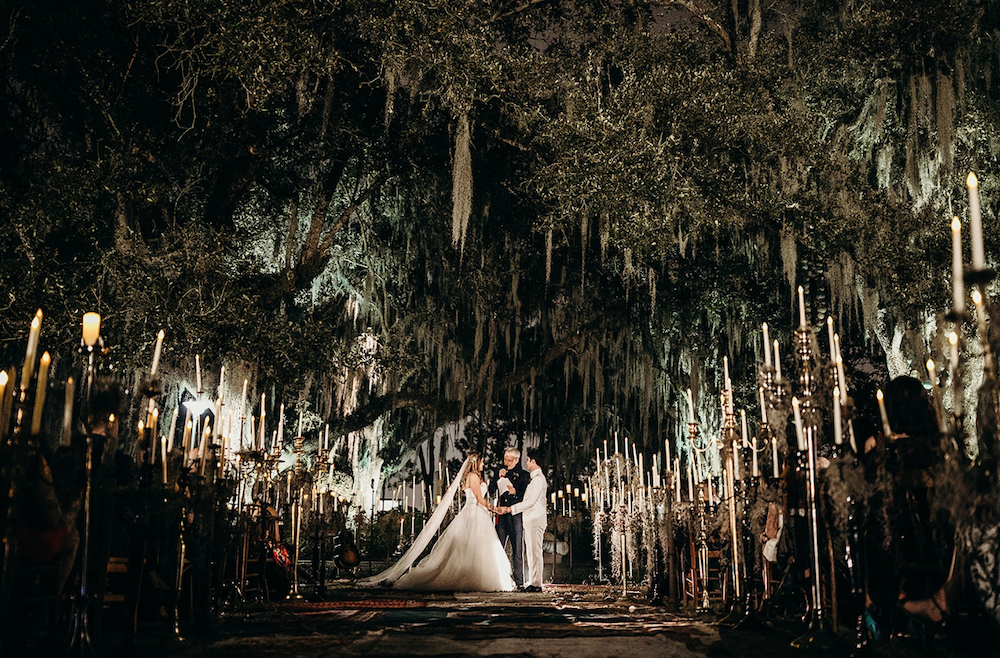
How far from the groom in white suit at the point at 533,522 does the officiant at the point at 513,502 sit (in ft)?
0.79

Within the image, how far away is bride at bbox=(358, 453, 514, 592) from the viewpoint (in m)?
9.98

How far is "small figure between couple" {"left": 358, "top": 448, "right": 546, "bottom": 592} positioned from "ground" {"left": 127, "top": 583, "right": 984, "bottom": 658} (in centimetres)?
271

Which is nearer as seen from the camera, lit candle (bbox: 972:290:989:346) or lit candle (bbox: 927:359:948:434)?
lit candle (bbox: 972:290:989:346)

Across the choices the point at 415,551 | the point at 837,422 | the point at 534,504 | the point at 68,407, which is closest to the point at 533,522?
the point at 534,504

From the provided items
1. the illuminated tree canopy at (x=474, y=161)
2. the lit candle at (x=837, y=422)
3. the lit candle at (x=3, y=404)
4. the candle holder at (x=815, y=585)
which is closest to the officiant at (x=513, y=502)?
the illuminated tree canopy at (x=474, y=161)

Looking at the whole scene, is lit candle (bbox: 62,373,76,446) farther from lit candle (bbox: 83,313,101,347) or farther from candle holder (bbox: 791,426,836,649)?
candle holder (bbox: 791,426,836,649)

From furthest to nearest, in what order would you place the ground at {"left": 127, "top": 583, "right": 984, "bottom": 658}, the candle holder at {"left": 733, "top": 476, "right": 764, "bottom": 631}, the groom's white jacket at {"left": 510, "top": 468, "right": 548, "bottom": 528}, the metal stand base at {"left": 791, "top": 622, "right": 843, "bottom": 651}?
1. the groom's white jacket at {"left": 510, "top": 468, "right": 548, "bottom": 528}
2. the candle holder at {"left": 733, "top": 476, "right": 764, "bottom": 631}
3. the metal stand base at {"left": 791, "top": 622, "right": 843, "bottom": 651}
4. the ground at {"left": 127, "top": 583, "right": 984, "bottom": 658}

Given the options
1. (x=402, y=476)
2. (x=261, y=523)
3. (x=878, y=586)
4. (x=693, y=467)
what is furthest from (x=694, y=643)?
(x=402, y=476)

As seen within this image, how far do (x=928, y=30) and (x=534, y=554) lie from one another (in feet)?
25.8

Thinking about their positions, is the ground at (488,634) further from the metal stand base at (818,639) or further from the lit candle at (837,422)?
the lit candle at (837,422)

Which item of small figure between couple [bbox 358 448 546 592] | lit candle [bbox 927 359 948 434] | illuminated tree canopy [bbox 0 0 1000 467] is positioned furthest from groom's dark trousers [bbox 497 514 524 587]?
lit candle [bbox 927 359 948 434]

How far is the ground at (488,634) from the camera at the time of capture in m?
3.91

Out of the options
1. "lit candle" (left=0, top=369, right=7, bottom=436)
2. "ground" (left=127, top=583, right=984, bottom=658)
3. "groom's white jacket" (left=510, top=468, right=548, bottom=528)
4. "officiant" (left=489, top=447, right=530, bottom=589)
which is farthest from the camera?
"officiant" (left=489, top=447, right=530, bottom=589)

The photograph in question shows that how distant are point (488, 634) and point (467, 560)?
5395 millimetres
